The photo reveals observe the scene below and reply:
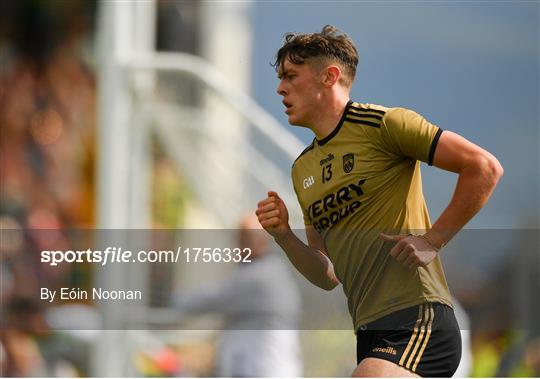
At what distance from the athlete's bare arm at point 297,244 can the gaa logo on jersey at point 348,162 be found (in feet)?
0.65

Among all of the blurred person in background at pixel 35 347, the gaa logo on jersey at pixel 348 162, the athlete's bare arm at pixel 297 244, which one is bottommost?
the blurred person in background at pixel 35 347

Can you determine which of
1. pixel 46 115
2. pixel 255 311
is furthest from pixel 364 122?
pixel 46 115

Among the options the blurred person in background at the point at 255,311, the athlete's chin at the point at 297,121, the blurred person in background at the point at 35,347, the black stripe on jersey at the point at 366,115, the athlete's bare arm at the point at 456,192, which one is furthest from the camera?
the blurred person in background at the point at 35,347

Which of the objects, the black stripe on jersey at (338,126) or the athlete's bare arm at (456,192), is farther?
the black stripe on jersey at (338,126)

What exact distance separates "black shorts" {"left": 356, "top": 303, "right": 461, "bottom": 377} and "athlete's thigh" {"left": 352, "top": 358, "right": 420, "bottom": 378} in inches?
0.4

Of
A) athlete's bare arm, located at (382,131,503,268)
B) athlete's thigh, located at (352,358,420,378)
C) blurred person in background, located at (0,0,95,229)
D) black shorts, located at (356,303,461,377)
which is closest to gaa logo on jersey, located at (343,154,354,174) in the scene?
athlete's bare arm, located at (382,131,503,268)

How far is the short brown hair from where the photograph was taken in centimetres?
291

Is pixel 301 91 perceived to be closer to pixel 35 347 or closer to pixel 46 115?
pixel 35 347

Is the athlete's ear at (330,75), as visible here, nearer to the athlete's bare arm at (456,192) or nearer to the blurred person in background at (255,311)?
the athlete's bare arm at (456,192)

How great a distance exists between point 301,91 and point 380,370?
77 cm

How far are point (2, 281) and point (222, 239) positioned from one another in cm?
198

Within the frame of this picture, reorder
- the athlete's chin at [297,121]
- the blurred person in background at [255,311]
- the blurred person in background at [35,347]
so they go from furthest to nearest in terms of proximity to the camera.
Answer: the blurred person in background at [35,347] → the blurred person in background at [255,311] → the athlete's chin at [297,121]

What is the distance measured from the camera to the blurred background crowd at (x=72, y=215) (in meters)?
4.63

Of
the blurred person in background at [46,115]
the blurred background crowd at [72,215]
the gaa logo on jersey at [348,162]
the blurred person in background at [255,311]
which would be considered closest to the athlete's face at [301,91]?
the gaa logo on jersey at [348,162]
